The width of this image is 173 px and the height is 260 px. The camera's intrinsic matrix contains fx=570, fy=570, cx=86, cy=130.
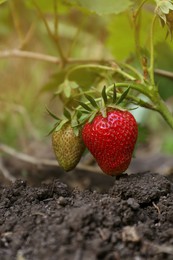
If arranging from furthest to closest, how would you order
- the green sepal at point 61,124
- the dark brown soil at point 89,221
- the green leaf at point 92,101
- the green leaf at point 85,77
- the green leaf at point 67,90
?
1. the green leaf at point 85,77
2. the green leaf at point 67,90
3. the green sepal at point 61,124
4. the green leaf at point 92,101
5. the dark brown soil at point 89,221

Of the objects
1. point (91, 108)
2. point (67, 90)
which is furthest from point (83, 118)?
point (67, 90)

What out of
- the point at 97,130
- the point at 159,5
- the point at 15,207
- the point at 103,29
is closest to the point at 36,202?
the point at 15,207

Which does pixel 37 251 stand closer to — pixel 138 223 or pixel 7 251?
pixel 7 251

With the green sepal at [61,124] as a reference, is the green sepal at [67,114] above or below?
above

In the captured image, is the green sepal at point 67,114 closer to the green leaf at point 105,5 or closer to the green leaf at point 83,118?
the green leaf at point 83,118

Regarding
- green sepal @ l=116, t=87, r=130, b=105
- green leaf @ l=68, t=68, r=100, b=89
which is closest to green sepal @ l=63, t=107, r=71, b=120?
green sepal @ l=116, t=87, r=130, b=105

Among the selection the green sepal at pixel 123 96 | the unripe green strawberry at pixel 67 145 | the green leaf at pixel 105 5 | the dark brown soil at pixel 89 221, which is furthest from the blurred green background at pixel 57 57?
the dark brown soil at pixel 89 221

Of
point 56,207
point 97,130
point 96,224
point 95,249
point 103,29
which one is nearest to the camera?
point 95,249
